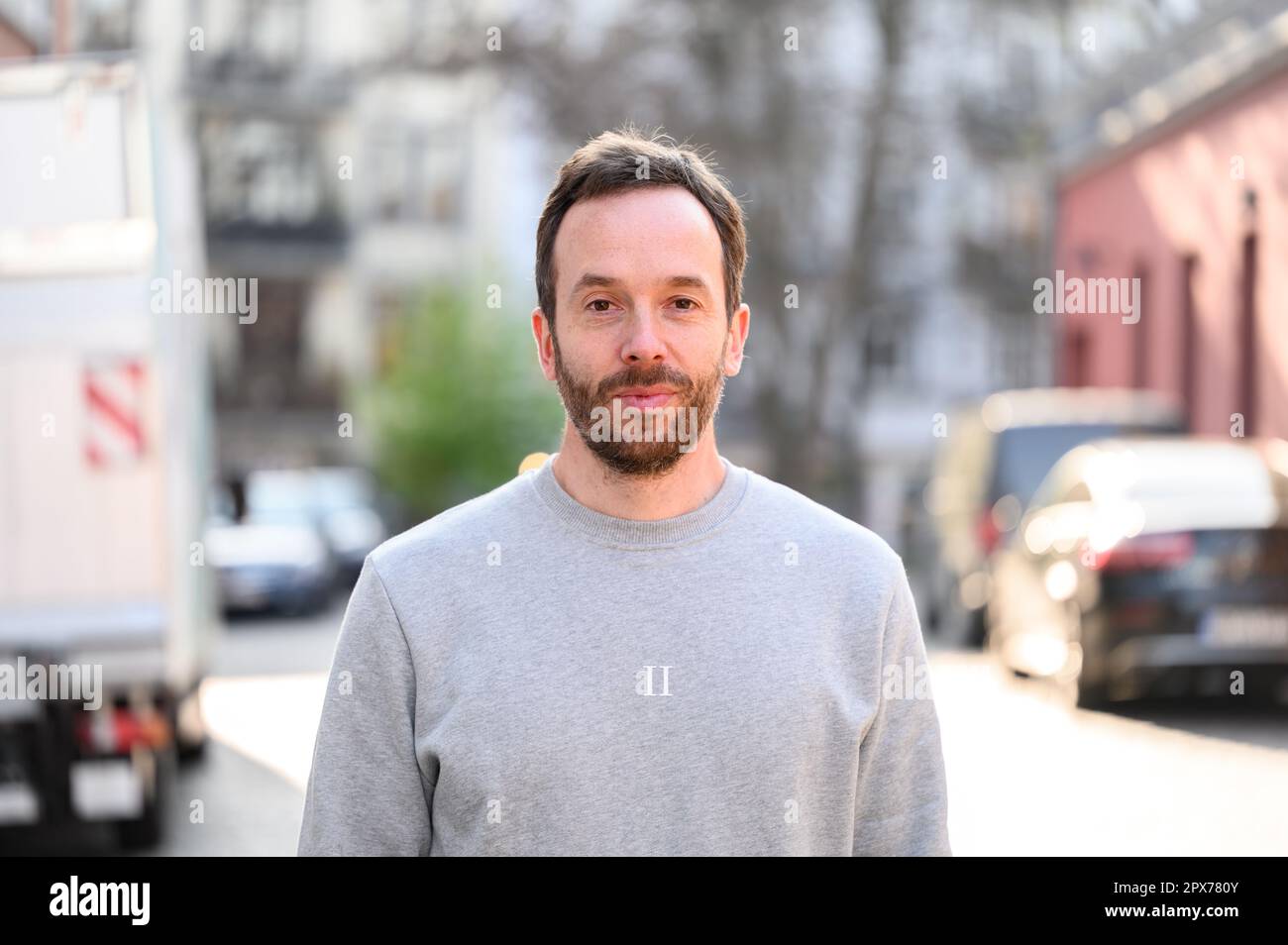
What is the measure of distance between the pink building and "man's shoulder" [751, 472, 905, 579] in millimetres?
17712

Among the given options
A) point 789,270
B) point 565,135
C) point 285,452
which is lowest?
point 285,452

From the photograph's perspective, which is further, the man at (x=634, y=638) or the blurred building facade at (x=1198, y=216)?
the blurred building facade at (x=1198, y=216)

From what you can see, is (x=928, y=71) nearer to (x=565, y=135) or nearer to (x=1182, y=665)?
→ (x=565, y=135)

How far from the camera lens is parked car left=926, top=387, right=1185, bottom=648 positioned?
54.1 feet

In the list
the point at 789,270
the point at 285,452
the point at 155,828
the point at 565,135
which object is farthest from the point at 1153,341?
the point at 285,452

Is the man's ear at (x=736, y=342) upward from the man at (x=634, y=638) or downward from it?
upward

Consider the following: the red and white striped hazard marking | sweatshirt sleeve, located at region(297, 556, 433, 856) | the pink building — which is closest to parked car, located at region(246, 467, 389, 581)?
the pink building

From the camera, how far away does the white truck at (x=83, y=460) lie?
26.2 feet

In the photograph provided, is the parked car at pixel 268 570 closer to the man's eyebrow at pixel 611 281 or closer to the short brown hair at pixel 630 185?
the short brown hair at pixel 630 185

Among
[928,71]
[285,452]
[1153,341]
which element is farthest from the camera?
Answer: [285,452]

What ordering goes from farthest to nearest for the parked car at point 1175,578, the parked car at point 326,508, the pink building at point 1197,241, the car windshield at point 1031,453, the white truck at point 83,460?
the parked car at point 326,508 → the pink building at point 1197,241 → the car windshield at point 1031,453 → the parked car at point 1175,578 → the white truck at point 83,460

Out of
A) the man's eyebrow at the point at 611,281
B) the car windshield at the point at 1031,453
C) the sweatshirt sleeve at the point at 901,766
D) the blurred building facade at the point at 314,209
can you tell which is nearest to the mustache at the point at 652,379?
the man's eyebrow at the point at 611,281

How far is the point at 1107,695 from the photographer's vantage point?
1190 centimetres
